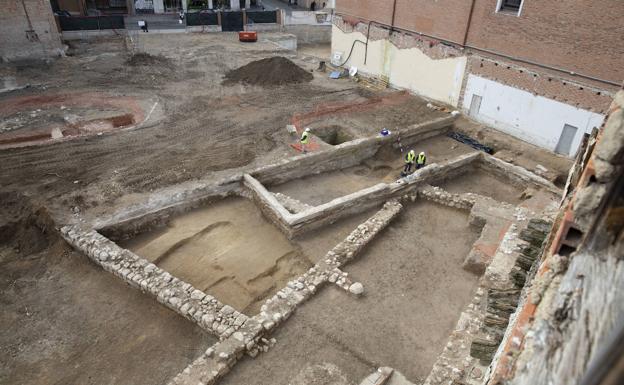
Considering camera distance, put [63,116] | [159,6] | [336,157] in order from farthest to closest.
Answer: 1. [159,6]
2. [63,116]
3. [336,157]

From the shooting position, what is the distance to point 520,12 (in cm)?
1498

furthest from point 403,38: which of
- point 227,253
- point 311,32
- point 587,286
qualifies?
point 587,286

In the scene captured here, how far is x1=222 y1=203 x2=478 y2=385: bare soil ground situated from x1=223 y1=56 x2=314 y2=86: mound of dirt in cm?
1253

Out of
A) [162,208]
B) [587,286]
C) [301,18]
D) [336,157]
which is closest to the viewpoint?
[587,286]

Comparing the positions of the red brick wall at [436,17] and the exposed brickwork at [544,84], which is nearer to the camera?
the exposed brickwork at [544,84]

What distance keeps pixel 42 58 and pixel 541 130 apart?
961 inches

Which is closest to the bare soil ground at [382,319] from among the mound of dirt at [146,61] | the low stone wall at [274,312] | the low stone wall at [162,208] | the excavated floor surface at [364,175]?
the low stone wall at [274,312]

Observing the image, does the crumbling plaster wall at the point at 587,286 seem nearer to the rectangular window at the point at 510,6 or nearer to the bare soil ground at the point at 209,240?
the bare soil ground at the point at 209,240

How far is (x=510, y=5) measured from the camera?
16.2m

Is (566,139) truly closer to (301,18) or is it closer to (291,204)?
(291,204)

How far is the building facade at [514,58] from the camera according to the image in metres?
13.4

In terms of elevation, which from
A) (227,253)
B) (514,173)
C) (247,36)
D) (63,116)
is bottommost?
(227,253)

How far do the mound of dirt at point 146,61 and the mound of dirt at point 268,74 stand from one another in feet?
12.8

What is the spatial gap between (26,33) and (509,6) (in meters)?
23.2
